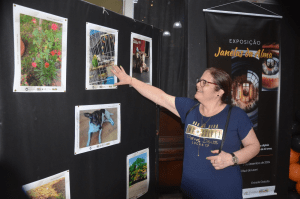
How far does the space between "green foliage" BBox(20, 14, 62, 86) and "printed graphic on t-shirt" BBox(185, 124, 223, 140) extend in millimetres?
1129

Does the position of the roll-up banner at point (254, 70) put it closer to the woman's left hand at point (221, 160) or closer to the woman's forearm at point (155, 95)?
the woman's forearm at point (155, 95)

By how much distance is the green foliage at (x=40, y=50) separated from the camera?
3.84ft

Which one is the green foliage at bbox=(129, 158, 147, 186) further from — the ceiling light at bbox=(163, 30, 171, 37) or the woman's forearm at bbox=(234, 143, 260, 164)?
the ceiling light at bbox=(163, 30, 171, 37)

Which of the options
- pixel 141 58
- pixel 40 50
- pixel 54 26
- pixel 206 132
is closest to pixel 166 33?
pixel 141 58

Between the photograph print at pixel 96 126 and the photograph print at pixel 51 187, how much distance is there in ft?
0.66

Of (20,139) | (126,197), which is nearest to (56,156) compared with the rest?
(20,139)

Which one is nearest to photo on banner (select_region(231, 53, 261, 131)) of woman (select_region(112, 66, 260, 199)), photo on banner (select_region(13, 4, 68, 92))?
woman (select_region(112, 66, 260, 199))

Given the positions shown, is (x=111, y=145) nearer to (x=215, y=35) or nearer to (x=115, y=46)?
(x=115, y=46)

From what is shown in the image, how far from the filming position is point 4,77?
1.10 metres

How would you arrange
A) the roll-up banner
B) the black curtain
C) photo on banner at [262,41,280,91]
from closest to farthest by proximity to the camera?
the roll-up banner, photo on banner at [262,41,280,91], the black curtain

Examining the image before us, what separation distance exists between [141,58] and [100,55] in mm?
523

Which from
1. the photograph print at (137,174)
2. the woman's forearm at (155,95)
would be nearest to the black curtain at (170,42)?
the woman's forearm at (155,95)

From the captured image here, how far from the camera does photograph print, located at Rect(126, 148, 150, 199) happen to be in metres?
1.93

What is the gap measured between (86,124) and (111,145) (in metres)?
0.33
